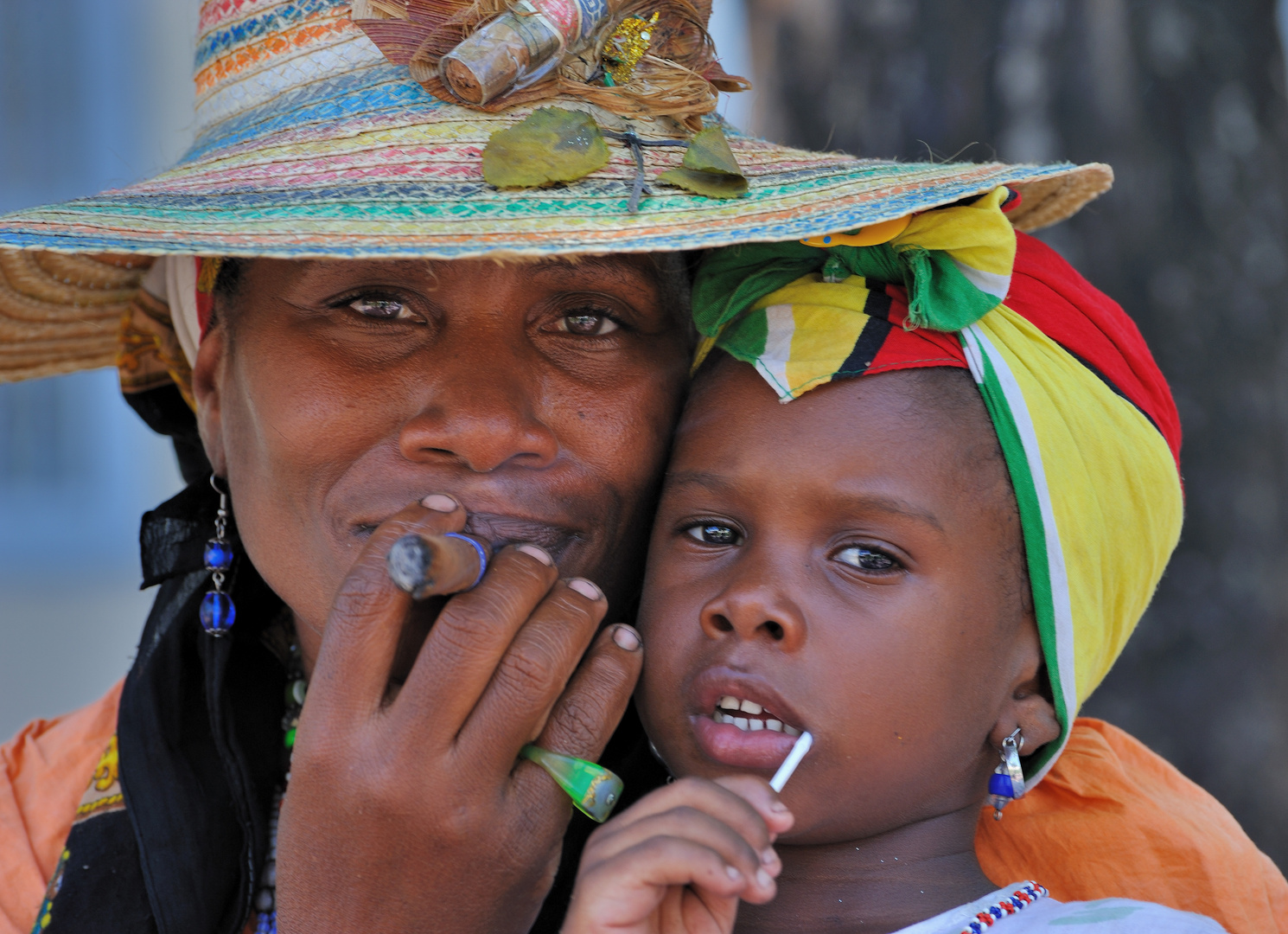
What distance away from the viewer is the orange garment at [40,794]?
2.13m

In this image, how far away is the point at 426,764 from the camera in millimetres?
1524

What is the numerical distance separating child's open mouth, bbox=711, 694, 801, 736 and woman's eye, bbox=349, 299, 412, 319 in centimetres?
73

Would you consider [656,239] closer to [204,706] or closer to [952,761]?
[952,761]

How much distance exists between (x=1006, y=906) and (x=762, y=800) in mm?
559

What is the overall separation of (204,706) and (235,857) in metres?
0.33

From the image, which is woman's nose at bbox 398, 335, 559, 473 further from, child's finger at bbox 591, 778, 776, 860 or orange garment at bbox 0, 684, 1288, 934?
orange garment at bbox 0, 684, 1288, 934

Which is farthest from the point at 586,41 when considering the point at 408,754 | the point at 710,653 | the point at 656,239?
the point at 408,754

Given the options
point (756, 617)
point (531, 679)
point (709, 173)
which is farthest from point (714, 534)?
point (709, 173)

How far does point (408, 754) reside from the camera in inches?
60.1

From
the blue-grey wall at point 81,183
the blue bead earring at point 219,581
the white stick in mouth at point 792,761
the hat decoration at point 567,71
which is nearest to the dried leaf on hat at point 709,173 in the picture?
the hat decoration at point 567,71

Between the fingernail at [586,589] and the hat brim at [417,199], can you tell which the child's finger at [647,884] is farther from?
the hat brim at [417,199]

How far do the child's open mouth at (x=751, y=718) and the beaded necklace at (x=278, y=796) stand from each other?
71 centimetres

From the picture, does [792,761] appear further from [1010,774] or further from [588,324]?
[588,324]

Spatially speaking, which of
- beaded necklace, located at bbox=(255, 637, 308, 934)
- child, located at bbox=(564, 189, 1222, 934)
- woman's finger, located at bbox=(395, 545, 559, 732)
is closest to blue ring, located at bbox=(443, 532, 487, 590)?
woman's finger, located at bbox=(395, 545, 559, 732)
